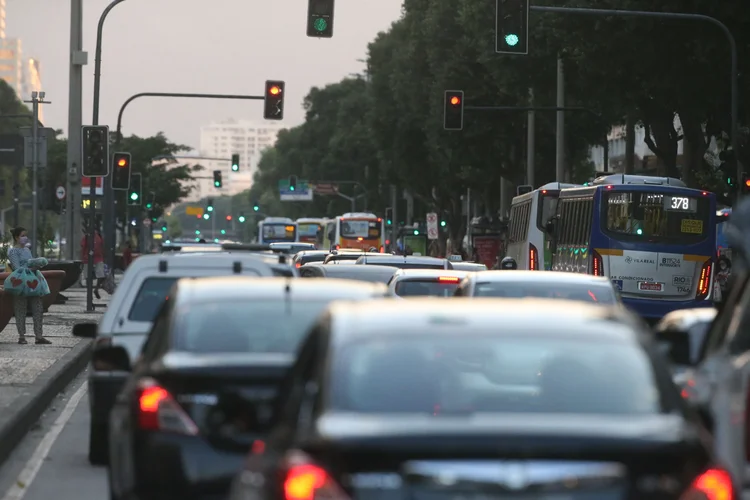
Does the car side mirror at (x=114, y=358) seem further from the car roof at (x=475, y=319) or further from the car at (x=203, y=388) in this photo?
the car roof at (x=475, y=319)

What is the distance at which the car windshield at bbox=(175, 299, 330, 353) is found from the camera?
8.89 m

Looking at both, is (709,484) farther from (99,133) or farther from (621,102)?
(621,102)

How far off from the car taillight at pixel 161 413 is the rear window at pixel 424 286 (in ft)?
37.3

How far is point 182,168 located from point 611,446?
108 m

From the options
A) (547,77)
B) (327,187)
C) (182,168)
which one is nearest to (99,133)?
(547,77)

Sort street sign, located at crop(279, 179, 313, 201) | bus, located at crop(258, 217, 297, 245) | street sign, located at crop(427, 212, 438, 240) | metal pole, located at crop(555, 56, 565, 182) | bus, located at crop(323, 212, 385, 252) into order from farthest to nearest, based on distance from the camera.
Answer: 1. street sign, located at crop(279, 179, 313, 201)
2. bus, located at crop(258, 217, 297, 245)
3. bus, located at crop(323, 212, 385, 252)
4. street sign, located at crop(427, 212, 438, 240)
5. metal pole, located at crop(555, 56, 565, 182)

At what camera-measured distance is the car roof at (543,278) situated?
48.4 feet

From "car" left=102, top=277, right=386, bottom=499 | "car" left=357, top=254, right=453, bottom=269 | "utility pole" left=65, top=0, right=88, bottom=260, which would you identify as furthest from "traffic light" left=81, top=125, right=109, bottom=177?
"car" left=102, top=277, right=386, bottom=499

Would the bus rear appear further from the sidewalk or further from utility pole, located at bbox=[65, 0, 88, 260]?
utility pole, located at bbox=[65, 0, 88, 260]

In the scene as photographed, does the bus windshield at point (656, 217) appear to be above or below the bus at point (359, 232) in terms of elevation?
above

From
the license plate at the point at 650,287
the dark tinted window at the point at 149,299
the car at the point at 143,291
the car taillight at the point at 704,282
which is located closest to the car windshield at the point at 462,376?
the car at the point at 143,291

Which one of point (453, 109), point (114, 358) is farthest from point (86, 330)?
point (453, 109)

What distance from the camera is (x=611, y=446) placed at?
529 cm

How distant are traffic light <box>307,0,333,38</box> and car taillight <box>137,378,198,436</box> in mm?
21370
